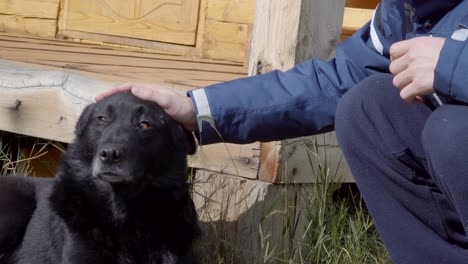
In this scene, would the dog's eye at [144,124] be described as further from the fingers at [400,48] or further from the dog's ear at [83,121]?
the fingers at [400,48]

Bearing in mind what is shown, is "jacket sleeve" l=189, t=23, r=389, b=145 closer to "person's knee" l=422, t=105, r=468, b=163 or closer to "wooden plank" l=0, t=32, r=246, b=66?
"person's knee" l=422, t=105, r=468, b=163

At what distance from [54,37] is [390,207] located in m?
4.37

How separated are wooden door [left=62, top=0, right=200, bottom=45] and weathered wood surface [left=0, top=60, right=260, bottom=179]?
1734 mm

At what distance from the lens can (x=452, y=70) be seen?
2.05 meters

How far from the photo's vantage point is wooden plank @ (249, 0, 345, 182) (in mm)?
3514

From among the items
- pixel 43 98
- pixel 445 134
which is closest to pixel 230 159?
pixel 43 98

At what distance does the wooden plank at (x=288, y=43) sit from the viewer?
3.51 metres

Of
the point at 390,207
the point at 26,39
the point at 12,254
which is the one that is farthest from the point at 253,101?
the point at 26,39

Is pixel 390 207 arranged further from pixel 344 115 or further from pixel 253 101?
pixel 253 101

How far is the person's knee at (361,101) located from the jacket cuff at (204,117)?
478mm

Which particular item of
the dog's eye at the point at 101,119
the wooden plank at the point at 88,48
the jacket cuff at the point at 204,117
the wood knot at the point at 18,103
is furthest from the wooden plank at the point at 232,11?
the jacket cuff at the point at 204,117

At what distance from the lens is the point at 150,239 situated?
308cm

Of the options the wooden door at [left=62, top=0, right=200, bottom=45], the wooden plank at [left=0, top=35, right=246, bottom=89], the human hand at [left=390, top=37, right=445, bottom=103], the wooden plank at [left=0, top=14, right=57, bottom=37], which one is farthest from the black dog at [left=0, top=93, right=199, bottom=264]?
the wooden plank at [left=0, top=14, right=57, bottom=37]

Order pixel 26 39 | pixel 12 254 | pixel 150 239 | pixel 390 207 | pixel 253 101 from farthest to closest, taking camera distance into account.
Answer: pixel 26 39, pixel 12 254, pixel 150 239, pixel 253 101, pixel 390 207
